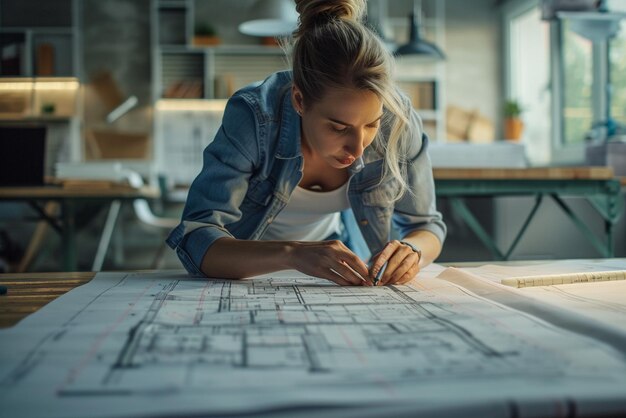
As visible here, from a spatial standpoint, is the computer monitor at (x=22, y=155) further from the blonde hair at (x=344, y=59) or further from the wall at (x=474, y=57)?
the wall at (x=474, y=57)

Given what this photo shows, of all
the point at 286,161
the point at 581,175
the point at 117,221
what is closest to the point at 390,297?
the point at 286,161

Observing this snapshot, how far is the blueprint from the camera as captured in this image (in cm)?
38

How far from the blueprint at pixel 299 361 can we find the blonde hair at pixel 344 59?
1.45 feet

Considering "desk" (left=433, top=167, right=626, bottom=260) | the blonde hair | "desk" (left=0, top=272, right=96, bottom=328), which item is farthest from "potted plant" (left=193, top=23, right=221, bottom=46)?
"desk" (left=0, top=272, right=96, bottom=328)

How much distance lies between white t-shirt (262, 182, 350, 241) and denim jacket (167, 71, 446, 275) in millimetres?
49

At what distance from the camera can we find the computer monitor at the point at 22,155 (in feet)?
10.0

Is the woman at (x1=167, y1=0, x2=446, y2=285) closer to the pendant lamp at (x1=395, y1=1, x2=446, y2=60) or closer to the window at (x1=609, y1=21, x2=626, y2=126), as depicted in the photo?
the pendant lamp at (x1=395, y1=1, x2=446, y2=60)

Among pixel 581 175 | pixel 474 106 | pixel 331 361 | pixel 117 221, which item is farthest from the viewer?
pixel 474 106

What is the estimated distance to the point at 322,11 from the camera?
1.16 meters

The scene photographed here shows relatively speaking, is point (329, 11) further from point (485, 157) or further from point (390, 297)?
point (485, 157)

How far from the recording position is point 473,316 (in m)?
0.65

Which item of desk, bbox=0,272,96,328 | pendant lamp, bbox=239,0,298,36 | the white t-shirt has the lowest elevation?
desk, bbox=0,272,96,328

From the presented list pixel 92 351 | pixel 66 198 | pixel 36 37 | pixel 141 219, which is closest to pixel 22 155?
pixel 66 198

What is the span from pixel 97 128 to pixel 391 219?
5225 millimetres
